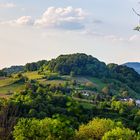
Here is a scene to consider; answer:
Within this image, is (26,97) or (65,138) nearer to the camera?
(65,138)

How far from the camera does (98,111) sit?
18238cm

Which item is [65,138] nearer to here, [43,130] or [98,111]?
[43,130]

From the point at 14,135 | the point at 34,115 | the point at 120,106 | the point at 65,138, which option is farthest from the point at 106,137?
the point at 120,106

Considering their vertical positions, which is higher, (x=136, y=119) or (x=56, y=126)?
(x=56, y=126)

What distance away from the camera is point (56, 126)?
87750mm

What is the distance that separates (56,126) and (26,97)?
89.1 meters

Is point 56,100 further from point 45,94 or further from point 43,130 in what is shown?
point 43,130

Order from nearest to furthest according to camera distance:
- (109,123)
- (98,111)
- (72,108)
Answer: (109,123), (72,108), (98,111)

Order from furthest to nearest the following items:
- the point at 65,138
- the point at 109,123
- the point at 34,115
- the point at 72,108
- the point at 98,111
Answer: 1. the point at 98,111
2. the point at 72,108
3. the point at 34,115
4. the point at 109,123
5. the point at 65,138

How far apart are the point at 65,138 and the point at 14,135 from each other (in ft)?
29.8

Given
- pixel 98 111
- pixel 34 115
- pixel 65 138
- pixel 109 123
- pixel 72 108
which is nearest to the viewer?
pixel 65 138

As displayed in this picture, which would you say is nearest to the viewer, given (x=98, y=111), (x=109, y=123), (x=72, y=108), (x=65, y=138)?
(x=65, y=138)

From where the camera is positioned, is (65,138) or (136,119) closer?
(65,138)

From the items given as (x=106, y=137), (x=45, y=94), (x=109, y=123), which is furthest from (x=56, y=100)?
(x=106, y=137)
